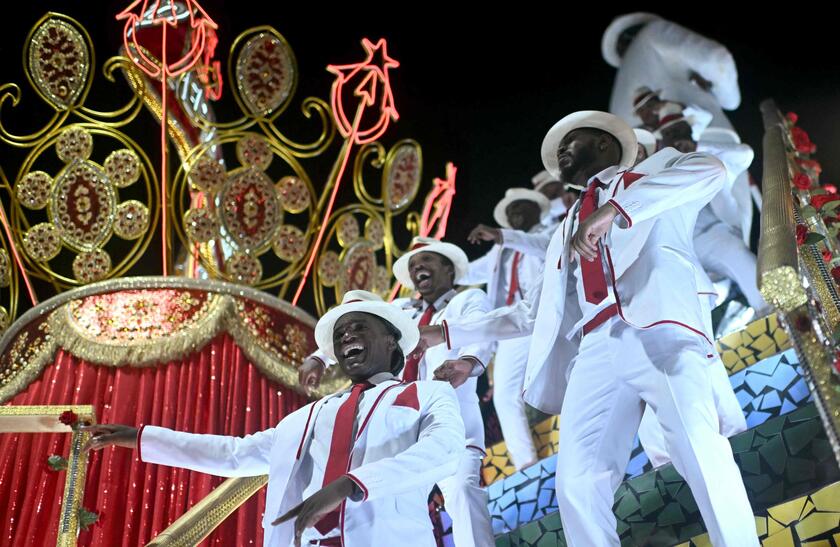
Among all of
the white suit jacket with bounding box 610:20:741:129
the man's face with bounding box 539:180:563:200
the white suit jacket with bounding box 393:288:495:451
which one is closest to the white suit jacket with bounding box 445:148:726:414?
the white suit jacket with bounding box 393:288:495:451

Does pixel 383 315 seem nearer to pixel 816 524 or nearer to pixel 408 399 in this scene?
pixel 408 399

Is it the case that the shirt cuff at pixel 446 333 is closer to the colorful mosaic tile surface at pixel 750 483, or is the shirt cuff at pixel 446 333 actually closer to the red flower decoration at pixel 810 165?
the colorful mosaic tile surface at pixel 750 483

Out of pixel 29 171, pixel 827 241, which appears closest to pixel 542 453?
pixel 827 241

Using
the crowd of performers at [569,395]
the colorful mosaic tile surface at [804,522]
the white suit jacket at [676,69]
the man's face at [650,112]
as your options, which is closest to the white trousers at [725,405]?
the crowd of performers at [569,395]

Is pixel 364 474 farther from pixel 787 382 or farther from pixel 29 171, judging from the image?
pixel 29 171

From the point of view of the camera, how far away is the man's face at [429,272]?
484 centimetres

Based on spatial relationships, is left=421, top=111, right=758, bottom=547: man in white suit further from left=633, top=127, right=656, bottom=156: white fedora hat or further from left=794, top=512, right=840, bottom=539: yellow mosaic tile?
left=633, top=127, right=656, bottom=156: white fedora hat

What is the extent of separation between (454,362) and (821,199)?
5.09 feet

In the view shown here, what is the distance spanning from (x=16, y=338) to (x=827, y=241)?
12.6 feet

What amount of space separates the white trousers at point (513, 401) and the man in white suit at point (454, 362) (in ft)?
1.60

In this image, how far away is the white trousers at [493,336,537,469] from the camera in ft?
16.9

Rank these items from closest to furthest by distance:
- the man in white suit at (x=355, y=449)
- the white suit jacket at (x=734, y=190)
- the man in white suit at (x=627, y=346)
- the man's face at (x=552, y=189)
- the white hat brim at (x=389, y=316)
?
1. the man in white suit at (x=355, y=449)
2. the man in white suit at (x=627, y=346)
3. the white hat brim at (x=389, y=316)
4. the white suit jacket at (x=734, y=190)
5. the man's face at (x=552, y=189)

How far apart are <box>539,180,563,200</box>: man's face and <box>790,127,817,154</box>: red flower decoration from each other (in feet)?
7.05

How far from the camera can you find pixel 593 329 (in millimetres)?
3379
